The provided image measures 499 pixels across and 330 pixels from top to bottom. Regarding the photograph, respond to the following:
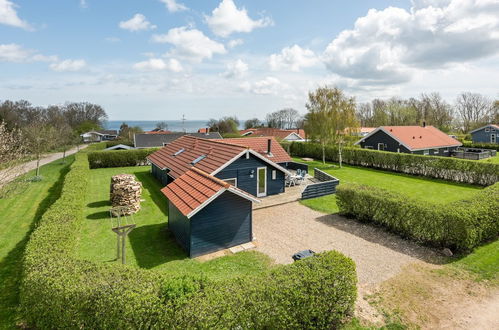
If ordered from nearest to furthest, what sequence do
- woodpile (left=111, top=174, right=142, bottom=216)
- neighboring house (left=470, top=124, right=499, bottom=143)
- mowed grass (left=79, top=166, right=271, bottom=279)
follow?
1. mowed grass (left=79, top=166, right=271, bottom=279)
2. woodpile (left=111, top=174, right=142, bottom=216)
3. neighboring house (left=470, top=124, right=499, bottom=143)

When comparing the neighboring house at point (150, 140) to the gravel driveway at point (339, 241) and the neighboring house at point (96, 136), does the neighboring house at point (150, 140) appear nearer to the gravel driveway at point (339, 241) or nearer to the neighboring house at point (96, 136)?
the gravel driveway at point (339, 241)

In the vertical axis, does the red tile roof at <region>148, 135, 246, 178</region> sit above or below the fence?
Result: above

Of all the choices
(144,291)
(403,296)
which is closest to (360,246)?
(403,296)

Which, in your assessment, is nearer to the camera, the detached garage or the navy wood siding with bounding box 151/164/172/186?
the detached garage

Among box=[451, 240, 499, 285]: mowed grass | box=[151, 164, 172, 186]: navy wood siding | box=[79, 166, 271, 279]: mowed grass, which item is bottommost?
box=[451, 240, 499, 285]: mowed grass

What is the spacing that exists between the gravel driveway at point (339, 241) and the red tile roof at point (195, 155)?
4.03 m

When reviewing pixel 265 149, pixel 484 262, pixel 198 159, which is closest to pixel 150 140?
pixel 265 149

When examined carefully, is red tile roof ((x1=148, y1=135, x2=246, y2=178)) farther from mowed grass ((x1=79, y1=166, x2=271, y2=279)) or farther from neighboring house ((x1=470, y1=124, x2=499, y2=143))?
neighboring house ((x1=470, y1=124, x2=499, y2=143))

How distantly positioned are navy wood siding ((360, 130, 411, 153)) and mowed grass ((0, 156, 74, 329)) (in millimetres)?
35133

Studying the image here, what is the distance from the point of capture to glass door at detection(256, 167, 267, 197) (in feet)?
62.4

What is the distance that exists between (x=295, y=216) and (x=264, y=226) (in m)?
2.38

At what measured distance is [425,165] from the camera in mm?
26281

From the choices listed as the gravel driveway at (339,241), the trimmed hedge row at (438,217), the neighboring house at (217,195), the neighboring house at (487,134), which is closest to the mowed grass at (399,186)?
the gravel driveway at (339,241)

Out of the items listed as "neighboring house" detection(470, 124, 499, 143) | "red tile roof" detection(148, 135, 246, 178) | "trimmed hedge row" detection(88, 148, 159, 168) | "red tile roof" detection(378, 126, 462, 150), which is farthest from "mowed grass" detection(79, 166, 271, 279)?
"neighboring house" detection(470, 124, 499, 143)
